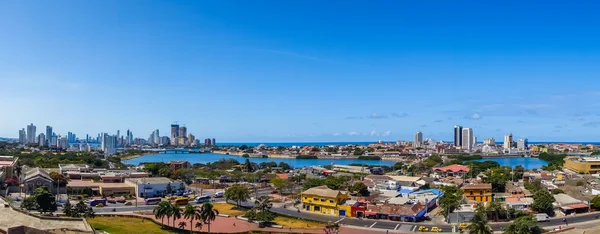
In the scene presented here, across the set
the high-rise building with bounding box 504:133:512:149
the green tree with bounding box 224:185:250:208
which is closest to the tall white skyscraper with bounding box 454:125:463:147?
the high-rise building with bounding box 504:133:512:149

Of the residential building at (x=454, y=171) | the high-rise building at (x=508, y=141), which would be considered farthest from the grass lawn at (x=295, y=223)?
the high-rise building at (x=508, y=141)

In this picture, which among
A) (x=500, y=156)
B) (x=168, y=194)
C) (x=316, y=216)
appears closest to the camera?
(x=316, y=216)

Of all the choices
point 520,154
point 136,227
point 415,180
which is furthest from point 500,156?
point 136,227

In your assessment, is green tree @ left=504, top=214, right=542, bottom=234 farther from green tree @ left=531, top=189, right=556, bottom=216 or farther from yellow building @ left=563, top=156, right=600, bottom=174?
yellow building @ left=563, top=156, right=600, bottom=174

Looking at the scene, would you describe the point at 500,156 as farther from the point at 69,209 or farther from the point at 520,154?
the point at 69,209

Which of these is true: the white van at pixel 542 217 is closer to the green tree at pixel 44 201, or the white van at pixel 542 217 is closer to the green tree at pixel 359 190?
the green tree at pixel 359 190
